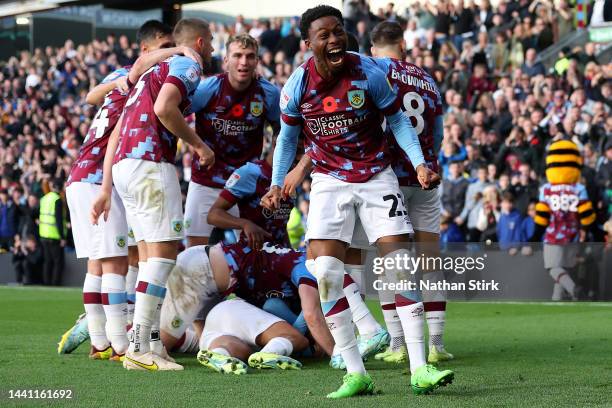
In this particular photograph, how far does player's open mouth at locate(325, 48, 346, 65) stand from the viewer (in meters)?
6.14

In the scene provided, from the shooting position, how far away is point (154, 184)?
7.30 m

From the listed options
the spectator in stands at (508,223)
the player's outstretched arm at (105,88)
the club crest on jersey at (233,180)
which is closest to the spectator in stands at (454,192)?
the spectator in stands at (508,223)

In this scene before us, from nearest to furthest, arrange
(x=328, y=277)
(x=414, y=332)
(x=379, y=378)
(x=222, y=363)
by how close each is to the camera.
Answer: (x=414, y=332) → (x=328, y=277) → (x=379, y=378) → (x=222, y=363)

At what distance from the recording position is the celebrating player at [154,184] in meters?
7.25

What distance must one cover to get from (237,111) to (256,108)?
149 millimetres

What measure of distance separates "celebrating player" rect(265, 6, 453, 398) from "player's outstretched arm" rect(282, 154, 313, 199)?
0.10 metres

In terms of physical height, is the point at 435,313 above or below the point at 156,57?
below

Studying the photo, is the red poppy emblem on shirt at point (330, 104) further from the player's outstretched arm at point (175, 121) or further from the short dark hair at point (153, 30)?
the short dark hair at point (153, 30)

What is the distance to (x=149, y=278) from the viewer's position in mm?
7297

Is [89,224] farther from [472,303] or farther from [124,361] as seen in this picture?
[472,303]

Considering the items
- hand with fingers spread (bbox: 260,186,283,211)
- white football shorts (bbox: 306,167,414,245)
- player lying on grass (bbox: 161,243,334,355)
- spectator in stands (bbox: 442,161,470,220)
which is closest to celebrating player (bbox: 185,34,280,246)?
player lying on grass (bbox: 161,243,334,355)

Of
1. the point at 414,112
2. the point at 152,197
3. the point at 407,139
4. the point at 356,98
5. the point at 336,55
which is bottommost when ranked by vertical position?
the point at 152,197

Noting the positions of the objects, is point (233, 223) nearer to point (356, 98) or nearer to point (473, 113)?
point (356, 98)

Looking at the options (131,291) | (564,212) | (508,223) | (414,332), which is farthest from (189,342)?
(508,223)
